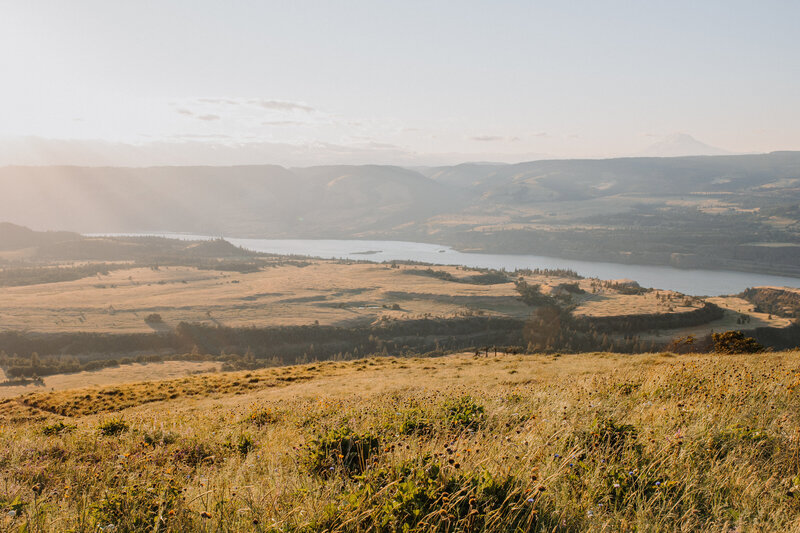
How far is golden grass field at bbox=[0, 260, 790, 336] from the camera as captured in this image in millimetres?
109312

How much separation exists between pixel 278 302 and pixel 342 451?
126 meters

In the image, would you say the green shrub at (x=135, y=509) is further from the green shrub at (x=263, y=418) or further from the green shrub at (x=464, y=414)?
the green shrub at (x=263, y=418)

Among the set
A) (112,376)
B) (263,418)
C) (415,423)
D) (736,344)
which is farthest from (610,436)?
(112,376)

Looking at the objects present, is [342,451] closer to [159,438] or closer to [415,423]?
[415,423]

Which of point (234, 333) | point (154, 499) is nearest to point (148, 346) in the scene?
point (234, 333)

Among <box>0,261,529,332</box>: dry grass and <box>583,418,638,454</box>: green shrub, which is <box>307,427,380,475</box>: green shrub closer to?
<box>583,418,638,454</box>: green shrub

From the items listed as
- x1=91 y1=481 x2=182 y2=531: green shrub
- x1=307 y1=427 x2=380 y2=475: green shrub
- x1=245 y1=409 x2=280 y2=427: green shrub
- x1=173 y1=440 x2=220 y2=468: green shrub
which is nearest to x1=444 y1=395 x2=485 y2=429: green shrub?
x1=307 y1=427 x2=380 y2=475: green shrub

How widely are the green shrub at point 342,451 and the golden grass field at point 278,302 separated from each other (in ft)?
339

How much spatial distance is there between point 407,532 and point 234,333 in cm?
10958

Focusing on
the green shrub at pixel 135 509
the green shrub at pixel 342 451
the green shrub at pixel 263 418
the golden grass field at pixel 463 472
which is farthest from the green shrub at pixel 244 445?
the green shrub at pixel 135 509

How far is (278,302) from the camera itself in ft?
425

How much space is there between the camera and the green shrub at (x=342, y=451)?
7.44 m

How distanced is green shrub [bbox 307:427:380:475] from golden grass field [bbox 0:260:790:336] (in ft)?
339

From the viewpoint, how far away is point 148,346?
98188 mm
